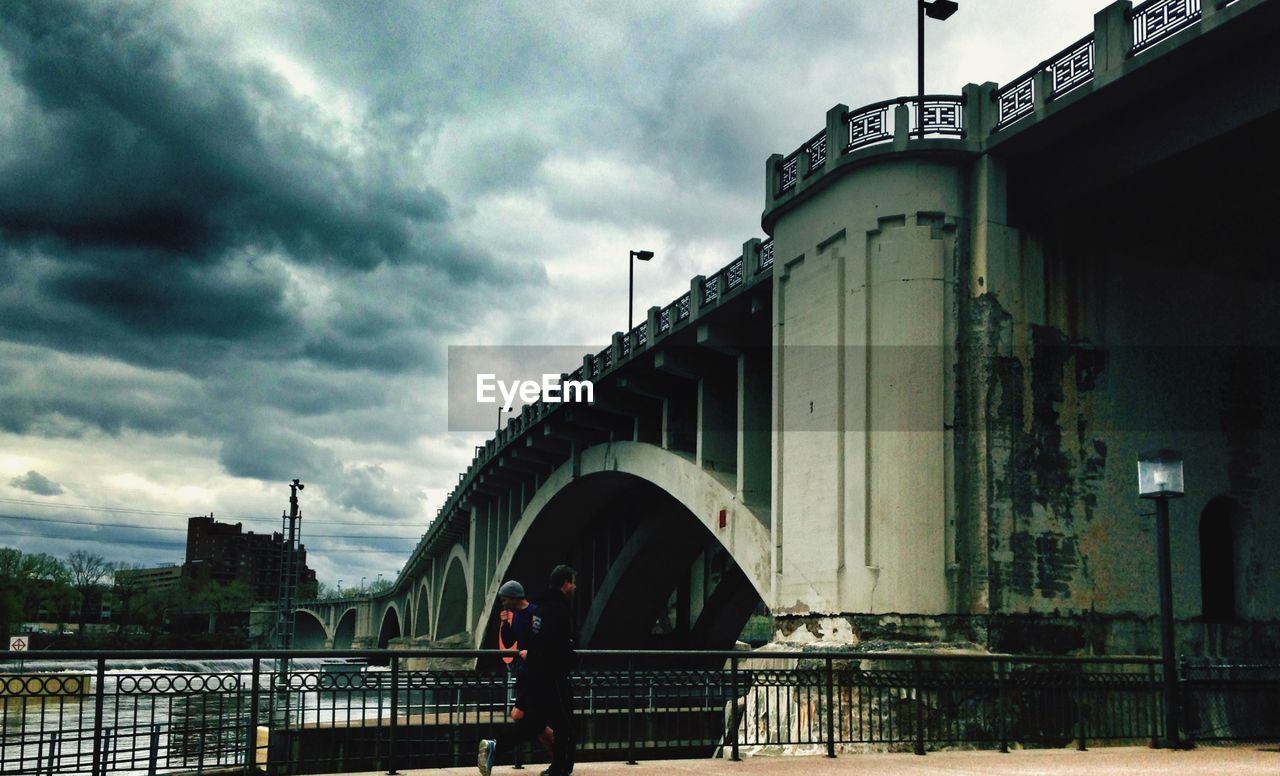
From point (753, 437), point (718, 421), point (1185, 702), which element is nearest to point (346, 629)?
point (718, 421)

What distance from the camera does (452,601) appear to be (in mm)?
66688

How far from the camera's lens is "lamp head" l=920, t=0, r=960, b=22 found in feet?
64.0

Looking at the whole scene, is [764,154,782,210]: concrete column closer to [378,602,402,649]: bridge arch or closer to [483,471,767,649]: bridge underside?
[483,471,767,649]: bridge underside

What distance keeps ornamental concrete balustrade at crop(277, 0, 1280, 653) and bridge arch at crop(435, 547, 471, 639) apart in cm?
4541

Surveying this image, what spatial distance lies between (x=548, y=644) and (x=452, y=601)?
59.0 m

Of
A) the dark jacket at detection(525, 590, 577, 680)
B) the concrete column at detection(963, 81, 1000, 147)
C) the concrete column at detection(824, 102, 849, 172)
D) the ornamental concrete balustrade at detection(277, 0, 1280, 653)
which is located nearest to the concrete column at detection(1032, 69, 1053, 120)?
the ornamental concrete balustrade at detection(277, 0, 1280, 653)

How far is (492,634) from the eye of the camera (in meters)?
49.7

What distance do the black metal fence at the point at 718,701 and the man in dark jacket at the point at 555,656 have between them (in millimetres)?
1186

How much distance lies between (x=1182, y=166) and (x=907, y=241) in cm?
413

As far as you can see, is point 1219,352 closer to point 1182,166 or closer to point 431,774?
point 1182,166

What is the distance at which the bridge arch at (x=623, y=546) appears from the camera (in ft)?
120

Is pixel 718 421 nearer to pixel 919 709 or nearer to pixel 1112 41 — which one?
pixel 1112 41

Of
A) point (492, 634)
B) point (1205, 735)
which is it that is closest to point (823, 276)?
point (1205, 735)

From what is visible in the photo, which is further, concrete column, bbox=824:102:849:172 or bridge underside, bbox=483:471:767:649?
bridge underside, bbox=483:471:767:649
